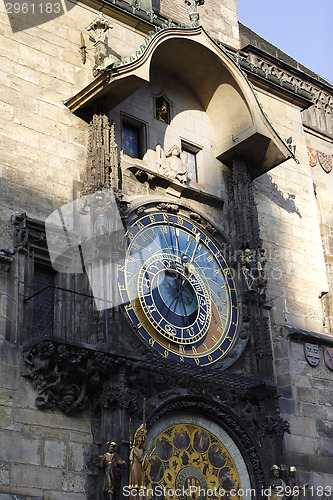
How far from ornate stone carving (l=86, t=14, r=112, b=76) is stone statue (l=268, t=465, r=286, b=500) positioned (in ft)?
19.2

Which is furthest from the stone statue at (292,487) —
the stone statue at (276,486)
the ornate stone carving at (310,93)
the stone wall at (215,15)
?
the stone wall at (215,15)

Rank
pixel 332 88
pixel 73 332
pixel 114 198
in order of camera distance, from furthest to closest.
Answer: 1. pixel 332 88
2. pixel 114 198
3. pixel 73 332

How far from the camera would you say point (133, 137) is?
12961mm

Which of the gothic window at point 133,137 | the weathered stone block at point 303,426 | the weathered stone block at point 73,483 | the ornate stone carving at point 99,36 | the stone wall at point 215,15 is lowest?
the weathered stone block at point 73,483

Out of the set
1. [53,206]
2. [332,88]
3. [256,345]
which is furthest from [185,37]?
[332,88]

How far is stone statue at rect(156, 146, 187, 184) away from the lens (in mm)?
12828

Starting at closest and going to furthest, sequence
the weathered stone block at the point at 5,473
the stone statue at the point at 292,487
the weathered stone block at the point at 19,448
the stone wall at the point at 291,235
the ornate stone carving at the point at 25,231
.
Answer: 1. the weathered stone block at the point at 5,473
2. the weathered stone block at the point at 19,448
3. the ornate stone carving at the point at 25,231
4. the stone statue at the point at 292,487
5. the stone wall at the point at 291,235

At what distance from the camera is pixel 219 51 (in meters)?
13.3

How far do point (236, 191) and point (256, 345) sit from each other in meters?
2.51

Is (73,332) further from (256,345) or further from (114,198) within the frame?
(256,345)

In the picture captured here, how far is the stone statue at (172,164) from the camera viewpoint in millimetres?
12828

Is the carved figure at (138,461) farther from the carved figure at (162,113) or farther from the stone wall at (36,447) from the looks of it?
the carved figure at (162,113)

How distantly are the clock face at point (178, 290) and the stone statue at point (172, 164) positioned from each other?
2.06ft

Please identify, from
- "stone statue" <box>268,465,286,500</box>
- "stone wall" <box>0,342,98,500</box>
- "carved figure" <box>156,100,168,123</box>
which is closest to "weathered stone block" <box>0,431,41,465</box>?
"stone wall" <box>0,342,98,500</box>
